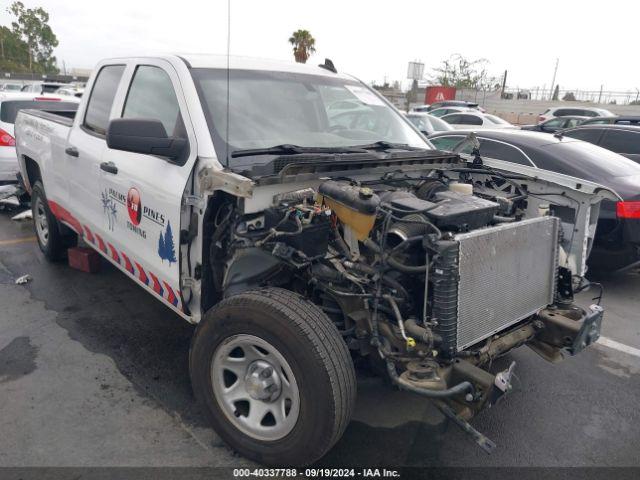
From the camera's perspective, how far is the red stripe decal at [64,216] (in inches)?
179

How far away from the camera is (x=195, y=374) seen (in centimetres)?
284

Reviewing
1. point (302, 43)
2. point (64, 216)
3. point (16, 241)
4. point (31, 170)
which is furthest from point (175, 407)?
point (302, 43)

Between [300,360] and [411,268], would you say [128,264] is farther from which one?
[411,268]

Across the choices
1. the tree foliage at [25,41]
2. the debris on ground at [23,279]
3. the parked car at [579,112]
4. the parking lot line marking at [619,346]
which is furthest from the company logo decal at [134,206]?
the tree foliage at [25,41]

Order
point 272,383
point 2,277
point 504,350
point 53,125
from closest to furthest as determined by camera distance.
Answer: point 272,383
point 504,350
point 53,125
point 2,277

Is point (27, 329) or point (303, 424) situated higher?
point (303, 424)

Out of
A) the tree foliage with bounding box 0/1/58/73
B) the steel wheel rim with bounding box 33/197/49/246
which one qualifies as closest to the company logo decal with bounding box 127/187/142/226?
the steel wheel rim with bounding box 33/197/49/246

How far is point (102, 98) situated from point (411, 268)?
3105mm

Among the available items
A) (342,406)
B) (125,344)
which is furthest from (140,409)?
(342,406)

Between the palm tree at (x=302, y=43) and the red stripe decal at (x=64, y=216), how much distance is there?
3178 centimetres

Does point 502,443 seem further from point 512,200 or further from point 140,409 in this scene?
point 140,409

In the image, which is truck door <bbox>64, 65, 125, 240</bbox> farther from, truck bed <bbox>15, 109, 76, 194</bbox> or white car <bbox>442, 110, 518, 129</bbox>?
white car <bbox>442, 110, 518, 129</bbox>

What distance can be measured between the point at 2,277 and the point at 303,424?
4267 millimetres

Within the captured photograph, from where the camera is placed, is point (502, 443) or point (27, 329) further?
point (27, 329)
